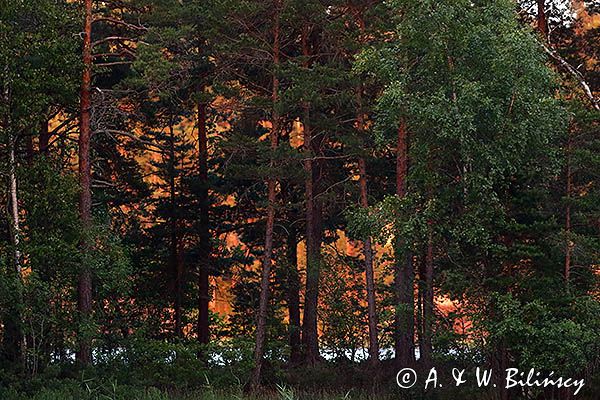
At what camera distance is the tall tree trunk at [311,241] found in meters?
24.1

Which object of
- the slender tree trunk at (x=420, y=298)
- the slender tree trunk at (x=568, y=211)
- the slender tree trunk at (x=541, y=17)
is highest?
the slender tree trunk at (x=541, y=17)

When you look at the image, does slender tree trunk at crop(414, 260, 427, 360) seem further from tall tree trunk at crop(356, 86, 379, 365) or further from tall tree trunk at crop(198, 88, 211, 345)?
tall tree trunk at crop(198, 88, 211, 345)

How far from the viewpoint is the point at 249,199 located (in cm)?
2934

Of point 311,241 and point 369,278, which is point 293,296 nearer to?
point 311,241

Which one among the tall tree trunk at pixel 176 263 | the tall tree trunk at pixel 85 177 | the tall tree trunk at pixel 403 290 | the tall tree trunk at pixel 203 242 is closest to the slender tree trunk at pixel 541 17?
the tall tree trunk at pixel 403 290

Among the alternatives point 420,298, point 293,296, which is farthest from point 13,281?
point 420,298

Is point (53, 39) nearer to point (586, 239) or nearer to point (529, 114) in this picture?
point (529, 114)

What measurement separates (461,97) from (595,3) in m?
11.3

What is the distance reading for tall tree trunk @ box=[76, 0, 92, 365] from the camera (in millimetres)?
20000

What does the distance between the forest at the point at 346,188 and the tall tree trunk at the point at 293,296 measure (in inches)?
18.0

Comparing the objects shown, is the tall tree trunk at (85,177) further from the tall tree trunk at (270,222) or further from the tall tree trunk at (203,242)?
the tall tree trunk at (203,242)

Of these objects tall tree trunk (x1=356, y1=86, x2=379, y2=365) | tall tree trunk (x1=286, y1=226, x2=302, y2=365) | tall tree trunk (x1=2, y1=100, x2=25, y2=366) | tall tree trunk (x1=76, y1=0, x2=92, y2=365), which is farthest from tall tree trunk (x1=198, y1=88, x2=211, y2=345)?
tall tree trunk (x1=2, y1=100, x2=25, y2=366)

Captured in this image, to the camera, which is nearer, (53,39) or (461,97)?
(461,97)

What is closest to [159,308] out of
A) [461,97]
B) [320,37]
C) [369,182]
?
[369,182]
